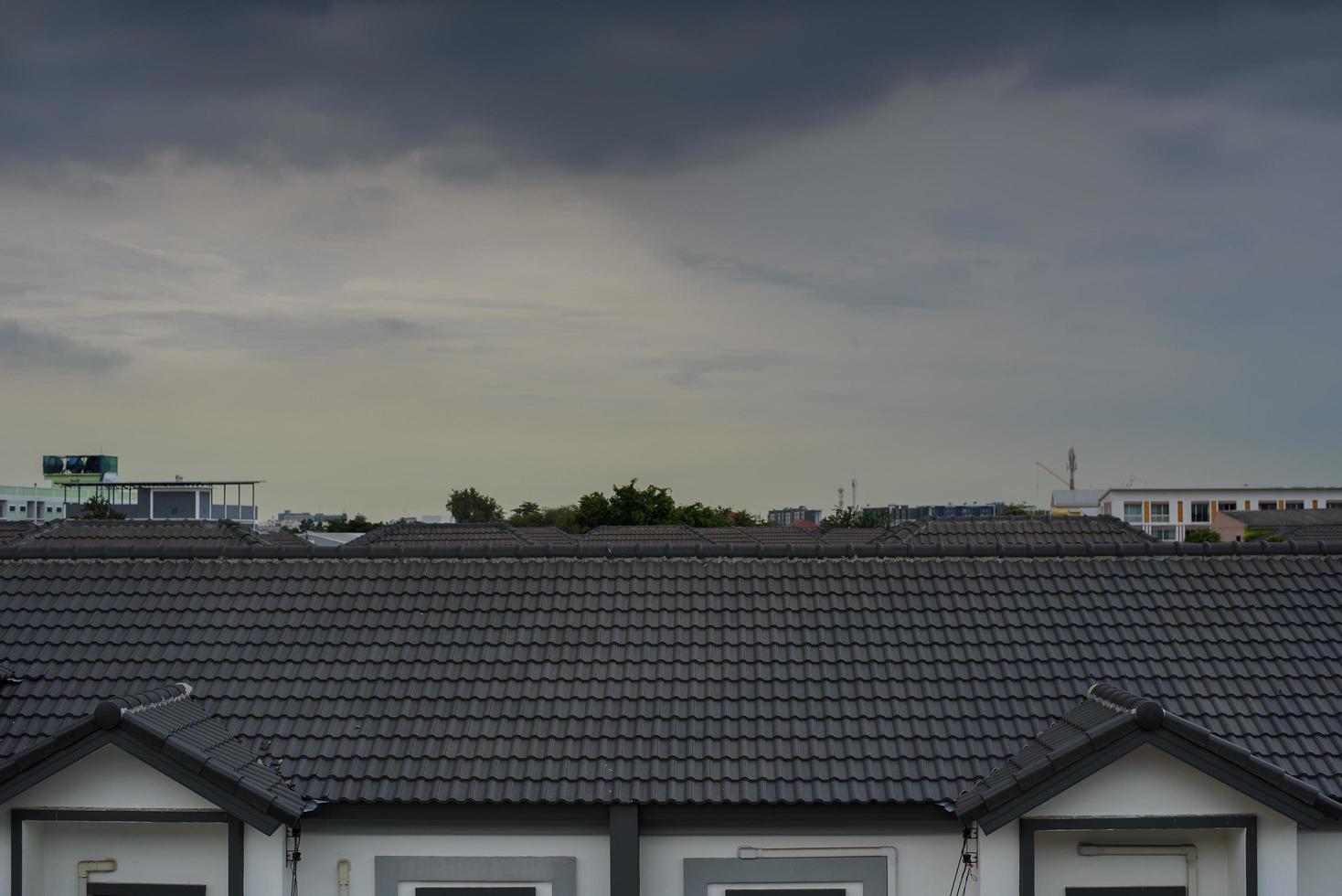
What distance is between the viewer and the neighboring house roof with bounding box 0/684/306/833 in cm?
650

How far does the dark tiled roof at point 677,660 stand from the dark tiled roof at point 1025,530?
1114 cm

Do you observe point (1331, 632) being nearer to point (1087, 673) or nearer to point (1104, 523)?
point (1087, 673)

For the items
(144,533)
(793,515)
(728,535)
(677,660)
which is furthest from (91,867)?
(793,515)

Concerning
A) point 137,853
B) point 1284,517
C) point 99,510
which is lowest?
point 137,853

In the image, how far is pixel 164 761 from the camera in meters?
6.63

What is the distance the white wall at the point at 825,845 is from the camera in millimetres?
6977

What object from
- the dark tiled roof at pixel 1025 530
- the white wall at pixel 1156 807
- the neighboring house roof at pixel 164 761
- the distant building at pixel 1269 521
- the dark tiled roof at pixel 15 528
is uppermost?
the distant building at pixel 1269 521

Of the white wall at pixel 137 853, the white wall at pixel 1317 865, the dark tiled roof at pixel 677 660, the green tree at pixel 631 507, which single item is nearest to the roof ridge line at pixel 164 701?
the dark tiled roof at pixel 677 660

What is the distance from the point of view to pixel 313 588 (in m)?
8.96

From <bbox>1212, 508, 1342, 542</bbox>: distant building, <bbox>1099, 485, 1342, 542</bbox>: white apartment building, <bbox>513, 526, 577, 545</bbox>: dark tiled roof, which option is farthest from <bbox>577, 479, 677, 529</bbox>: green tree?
<bbox>1099, 485, 1342, 542</bbox>: white apartment building

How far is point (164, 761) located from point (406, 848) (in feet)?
5.91

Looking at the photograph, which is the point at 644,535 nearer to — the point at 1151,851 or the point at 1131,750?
the point at 1151,851

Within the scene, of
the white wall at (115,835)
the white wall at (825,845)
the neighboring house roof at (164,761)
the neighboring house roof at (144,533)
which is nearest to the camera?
the neighboring house roof at (164,761)

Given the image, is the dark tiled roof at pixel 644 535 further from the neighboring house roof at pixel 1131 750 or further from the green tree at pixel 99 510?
→ the green tree at pixel 99 510
